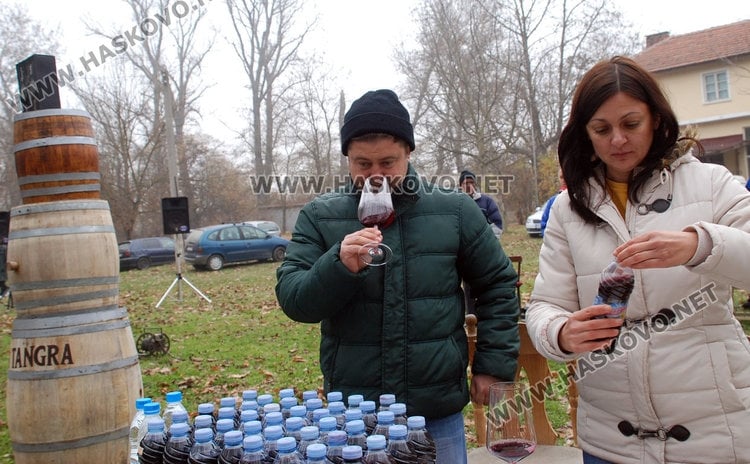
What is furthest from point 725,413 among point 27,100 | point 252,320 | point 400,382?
point 252,320

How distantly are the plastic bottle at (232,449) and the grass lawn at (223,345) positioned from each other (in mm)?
3731

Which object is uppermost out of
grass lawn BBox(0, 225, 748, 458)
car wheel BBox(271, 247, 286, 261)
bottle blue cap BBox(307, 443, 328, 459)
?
bottle blue cap BBox(307, 443, 328, 459)

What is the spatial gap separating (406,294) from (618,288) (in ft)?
2.45

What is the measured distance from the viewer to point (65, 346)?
10.8 feet

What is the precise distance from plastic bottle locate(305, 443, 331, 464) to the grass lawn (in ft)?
12.4

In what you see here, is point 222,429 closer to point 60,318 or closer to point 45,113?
point 60,318

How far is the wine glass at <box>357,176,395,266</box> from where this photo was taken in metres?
1.87

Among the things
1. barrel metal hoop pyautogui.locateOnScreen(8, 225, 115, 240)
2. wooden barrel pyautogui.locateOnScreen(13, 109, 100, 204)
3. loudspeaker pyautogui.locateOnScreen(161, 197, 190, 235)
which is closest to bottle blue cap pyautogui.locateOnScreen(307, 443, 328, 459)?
barrel metal hoop pyautogui.locateOnScreen(8, 225, 115, 240)

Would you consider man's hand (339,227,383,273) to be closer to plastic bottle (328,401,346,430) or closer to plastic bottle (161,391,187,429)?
plastic bottle (328,401,346,430)

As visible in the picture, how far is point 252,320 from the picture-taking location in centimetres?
1082

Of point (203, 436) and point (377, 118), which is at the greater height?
point (377, 118)

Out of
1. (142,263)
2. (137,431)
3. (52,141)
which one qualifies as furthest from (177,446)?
(142,263)

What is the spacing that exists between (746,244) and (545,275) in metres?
0.57

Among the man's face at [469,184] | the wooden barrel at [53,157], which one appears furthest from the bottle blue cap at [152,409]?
the man's face at [469,184]
